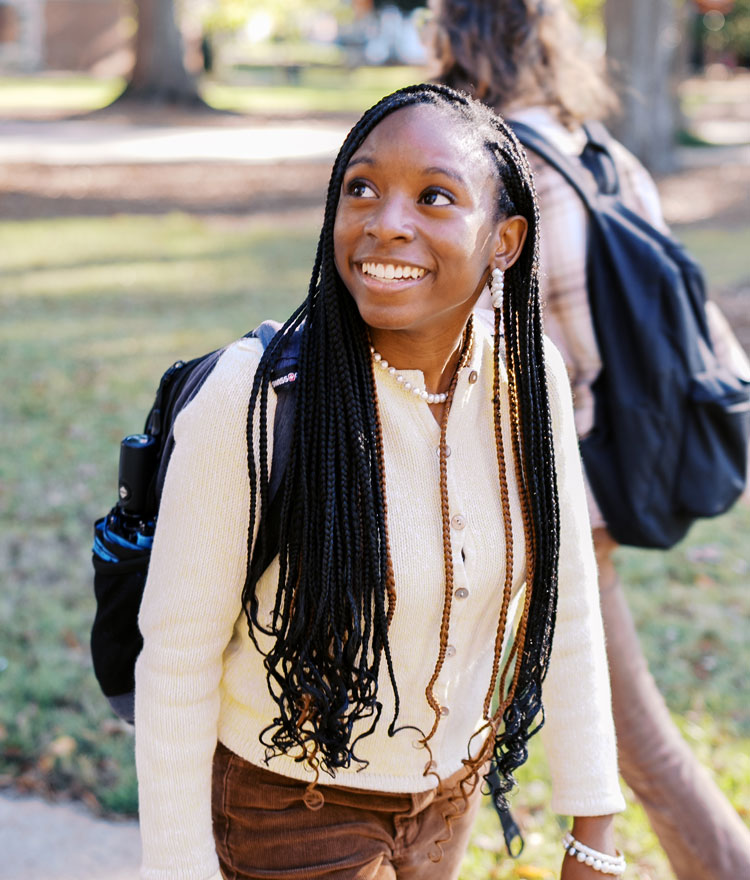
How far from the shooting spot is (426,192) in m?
1.76

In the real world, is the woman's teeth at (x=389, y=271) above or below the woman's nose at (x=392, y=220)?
below

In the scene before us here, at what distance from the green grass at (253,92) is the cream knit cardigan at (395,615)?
78.6 feet

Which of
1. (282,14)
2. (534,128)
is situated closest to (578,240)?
(534,128)

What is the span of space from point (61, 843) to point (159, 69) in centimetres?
2834

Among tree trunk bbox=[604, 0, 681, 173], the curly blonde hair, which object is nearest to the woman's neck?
the curly blonde hair

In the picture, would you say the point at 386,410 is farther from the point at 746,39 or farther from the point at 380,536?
the point at 746,39

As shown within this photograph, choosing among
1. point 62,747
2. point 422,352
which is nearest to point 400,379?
point 422,352

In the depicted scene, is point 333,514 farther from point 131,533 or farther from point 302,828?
point 302,828

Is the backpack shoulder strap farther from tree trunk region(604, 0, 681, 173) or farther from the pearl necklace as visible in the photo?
tree trunk region(604, 0, 681, 173)

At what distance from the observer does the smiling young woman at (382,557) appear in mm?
1770

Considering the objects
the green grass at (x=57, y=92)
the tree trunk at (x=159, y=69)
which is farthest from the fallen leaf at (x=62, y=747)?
the green grass at (x=57, y=92)

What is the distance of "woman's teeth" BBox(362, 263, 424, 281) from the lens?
5.79ft

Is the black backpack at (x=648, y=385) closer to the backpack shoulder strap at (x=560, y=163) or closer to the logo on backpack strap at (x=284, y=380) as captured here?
the backpack shoulder strap at (x=560, y=163)

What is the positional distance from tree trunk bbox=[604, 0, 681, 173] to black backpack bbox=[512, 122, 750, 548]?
43.1 ft
